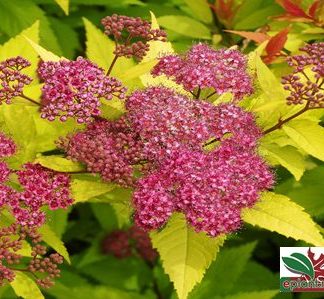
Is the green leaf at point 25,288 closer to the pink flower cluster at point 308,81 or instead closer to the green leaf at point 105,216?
the pink flower cluster at point 308,81

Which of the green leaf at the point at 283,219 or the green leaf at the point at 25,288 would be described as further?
the green leaf at the point at 25,288

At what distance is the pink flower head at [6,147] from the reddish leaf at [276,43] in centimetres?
120

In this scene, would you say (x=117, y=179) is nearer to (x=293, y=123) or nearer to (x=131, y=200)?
(x=131, y=200)

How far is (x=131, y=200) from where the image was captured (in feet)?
7.65

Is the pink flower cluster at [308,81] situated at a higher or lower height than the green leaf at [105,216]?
higher

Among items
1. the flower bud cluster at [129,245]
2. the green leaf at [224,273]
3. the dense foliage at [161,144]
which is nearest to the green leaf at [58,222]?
the flower bud cluster at [129,245]

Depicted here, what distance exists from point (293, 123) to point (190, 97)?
0.39m

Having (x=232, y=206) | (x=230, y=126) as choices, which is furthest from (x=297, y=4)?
(x=232, y=206)

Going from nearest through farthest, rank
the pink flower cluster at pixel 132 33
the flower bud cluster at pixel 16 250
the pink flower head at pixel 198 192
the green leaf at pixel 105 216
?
the pink flower head at pixel 198 192 → the flower bud cluster at pixel 16 250 → the pink flower cluster at pixel 132 33 → the green leaf at pixel 105 216

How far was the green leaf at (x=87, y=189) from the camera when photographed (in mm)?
2320

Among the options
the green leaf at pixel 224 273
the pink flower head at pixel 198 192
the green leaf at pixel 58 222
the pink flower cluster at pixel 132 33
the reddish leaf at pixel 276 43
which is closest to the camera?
the pink flower head at pixel 198 192

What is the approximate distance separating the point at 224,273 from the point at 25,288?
50.9 inches

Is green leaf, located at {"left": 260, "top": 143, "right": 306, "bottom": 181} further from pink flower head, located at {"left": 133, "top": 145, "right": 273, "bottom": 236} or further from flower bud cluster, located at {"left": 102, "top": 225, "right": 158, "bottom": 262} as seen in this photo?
flower bud cluster, located at {"left": 102, "top": 225, "right": 158, "bottom": 262}

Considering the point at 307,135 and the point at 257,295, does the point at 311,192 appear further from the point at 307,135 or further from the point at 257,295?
the point at 307,135
